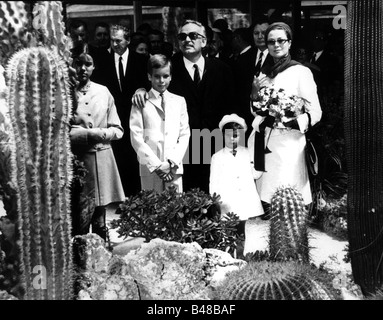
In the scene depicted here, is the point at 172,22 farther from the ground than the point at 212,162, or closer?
farther from the ground

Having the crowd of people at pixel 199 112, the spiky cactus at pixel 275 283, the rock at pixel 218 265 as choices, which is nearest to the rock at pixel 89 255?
the crowd of people at pixel 199 112

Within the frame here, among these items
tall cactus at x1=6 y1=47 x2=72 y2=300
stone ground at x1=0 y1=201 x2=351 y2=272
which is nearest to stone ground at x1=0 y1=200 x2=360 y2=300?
stone ground at x1=0 y1=201 x2=351 y2=272

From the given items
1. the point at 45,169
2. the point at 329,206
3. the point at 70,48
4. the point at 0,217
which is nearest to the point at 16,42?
the point at 70,48

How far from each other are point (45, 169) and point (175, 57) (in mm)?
1508

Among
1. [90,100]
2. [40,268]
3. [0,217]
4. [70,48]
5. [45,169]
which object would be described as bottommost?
[40,268]

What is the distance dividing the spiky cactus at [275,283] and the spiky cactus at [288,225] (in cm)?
12

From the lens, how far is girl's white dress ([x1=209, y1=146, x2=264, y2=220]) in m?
6.77

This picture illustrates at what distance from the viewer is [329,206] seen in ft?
22.3

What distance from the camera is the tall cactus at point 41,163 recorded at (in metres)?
6.20

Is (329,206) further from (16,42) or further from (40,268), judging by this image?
(16,42)

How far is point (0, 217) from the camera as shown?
6449mm

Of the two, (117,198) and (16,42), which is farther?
(117,198)

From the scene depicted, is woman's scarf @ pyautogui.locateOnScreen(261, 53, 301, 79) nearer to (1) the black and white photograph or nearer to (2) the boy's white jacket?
(1) the black and white photograph

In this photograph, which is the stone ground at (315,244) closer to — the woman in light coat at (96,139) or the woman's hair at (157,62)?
the woman in light coat at (96,139)
